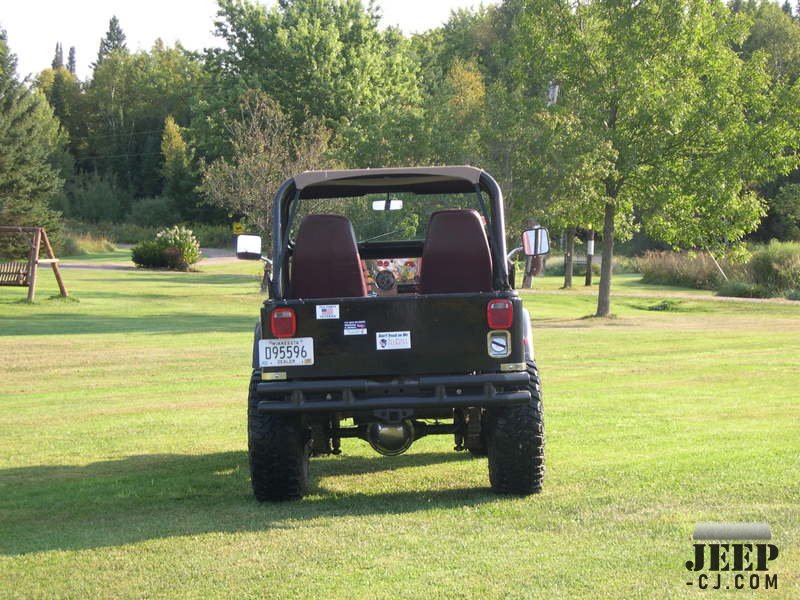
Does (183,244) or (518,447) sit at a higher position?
(183,244)

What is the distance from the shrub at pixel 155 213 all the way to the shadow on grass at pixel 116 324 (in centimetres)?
6491

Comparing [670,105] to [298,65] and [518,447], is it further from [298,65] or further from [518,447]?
[298,65]

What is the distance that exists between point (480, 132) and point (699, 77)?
21.6 ft

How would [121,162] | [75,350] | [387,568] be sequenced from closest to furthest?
1. [387,568]
2. [75,350]
3. [121,162]

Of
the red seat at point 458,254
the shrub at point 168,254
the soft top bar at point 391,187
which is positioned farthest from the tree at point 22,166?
the red seat at point 458,254

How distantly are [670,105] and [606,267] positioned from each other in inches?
213

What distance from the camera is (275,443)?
8.62 meters

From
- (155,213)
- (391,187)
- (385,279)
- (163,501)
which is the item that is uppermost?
(155,213)

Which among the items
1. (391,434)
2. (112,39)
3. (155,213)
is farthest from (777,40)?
(112,39)

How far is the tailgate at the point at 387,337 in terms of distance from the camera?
8414 millimetres

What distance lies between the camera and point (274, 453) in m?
8.62

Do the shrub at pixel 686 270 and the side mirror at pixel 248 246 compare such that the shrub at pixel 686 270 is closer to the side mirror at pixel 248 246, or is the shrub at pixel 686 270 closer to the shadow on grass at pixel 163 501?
the shadow on grass at pixel 163 501

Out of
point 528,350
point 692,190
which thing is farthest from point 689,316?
point 528,350

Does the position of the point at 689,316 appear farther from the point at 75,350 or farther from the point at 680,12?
the point at 75,350
